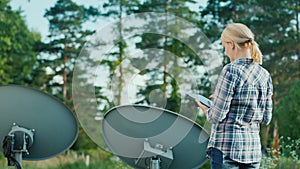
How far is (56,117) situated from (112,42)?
1.74 meters

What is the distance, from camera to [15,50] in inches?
231

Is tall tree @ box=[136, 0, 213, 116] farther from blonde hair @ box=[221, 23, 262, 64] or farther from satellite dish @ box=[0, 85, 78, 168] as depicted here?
blonde hair @ box=[221, 23, 262, 64]

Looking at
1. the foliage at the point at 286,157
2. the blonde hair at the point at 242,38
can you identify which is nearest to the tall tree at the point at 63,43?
the foliage at the point at 286,157

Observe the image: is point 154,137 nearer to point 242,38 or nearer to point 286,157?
point 242,38

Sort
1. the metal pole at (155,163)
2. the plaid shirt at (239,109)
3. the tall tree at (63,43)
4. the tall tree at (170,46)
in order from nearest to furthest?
the plaid shirt at (239,109) → the metal pole at (155,163) → the tall tree at (170,46) → the tall tree at (63,43)

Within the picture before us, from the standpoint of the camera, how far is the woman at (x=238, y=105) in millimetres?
2170

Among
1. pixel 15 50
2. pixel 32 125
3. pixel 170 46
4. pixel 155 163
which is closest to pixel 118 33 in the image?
pixel 170 46

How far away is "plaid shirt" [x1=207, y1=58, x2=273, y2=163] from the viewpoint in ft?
7.10

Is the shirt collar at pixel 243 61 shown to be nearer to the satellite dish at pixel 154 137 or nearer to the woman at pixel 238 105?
the woman at pixel 238 105

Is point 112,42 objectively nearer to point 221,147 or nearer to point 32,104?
point 32,104

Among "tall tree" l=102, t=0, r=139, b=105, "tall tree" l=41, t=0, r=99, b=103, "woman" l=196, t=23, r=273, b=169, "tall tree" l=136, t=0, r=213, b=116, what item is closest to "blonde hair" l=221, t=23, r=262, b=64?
"woman" l=196, t=23, r=273, b=169

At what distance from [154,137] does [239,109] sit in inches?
30.7

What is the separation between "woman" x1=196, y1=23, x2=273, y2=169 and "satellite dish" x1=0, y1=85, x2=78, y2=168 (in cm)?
112

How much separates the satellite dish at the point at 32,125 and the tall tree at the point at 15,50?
2897mm
